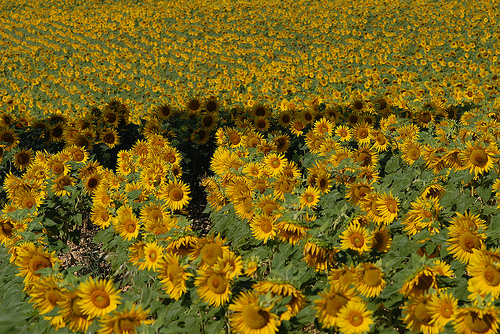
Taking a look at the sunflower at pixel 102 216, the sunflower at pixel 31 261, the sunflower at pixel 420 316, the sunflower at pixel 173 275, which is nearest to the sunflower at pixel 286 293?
the sunflower at pixel 173 275

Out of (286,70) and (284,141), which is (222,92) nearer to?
(286,70)

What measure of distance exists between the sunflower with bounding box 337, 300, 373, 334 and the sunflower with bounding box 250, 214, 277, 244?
830mm

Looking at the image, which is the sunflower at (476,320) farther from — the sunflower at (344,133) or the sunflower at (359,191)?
the sunflower at (344,133)

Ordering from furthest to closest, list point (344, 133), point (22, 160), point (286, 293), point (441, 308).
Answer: point (22, 160)
point (344, 133)
point (286, 293)
point (441, 308)

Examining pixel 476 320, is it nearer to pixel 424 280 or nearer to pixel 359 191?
pixel 424 280

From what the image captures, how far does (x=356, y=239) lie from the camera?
2236 mm

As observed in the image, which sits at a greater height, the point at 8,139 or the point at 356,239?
the point at 356,239

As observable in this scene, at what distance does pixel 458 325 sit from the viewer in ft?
5.41

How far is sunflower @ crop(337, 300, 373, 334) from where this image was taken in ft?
5.88

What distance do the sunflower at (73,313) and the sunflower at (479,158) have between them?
2.77m

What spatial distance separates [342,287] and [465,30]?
14.8 m

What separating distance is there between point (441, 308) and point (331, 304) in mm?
551

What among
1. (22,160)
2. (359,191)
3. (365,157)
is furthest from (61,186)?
(365,157)

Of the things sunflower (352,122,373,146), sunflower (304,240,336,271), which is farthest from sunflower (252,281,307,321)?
sunflower (352,122,373,146)
